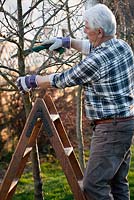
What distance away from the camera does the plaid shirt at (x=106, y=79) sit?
312 cm

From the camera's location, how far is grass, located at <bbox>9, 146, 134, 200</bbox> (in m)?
5.43

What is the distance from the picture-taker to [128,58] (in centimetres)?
327

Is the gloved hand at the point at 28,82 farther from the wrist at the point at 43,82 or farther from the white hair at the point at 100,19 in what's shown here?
the white hair at the point at 100,19

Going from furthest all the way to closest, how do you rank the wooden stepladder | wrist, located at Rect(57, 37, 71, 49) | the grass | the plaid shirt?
1. the grass
2. wrist, located at Rect(57, 37, 71, 49)
3. the wooden stepladder
4. the plaid shirt

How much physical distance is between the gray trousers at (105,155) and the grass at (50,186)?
191cm

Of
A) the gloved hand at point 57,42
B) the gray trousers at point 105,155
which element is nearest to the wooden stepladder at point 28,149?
the gray trousers at point 105,155

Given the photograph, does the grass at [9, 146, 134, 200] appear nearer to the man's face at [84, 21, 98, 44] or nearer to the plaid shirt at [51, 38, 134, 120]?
the plaid shirt at [51, 38, 134, 120]

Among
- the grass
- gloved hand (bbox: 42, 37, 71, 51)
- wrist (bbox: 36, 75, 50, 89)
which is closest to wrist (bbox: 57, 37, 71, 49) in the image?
gloved hand (bbox: 42, 37, 71, 51)

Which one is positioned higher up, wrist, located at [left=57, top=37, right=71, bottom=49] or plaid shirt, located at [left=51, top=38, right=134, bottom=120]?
wrist, located at [left=57, top=37, right=71, bottom=49]

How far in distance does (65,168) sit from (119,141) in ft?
1.55

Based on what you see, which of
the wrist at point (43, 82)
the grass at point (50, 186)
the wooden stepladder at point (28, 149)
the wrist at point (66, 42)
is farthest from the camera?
the grass at point (50, 186)

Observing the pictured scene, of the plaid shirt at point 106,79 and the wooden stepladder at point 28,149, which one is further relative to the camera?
the wooden stepladder at point 28,149

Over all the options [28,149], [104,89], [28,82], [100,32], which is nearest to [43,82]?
[28,82]

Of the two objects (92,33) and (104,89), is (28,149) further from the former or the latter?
(92,33)
